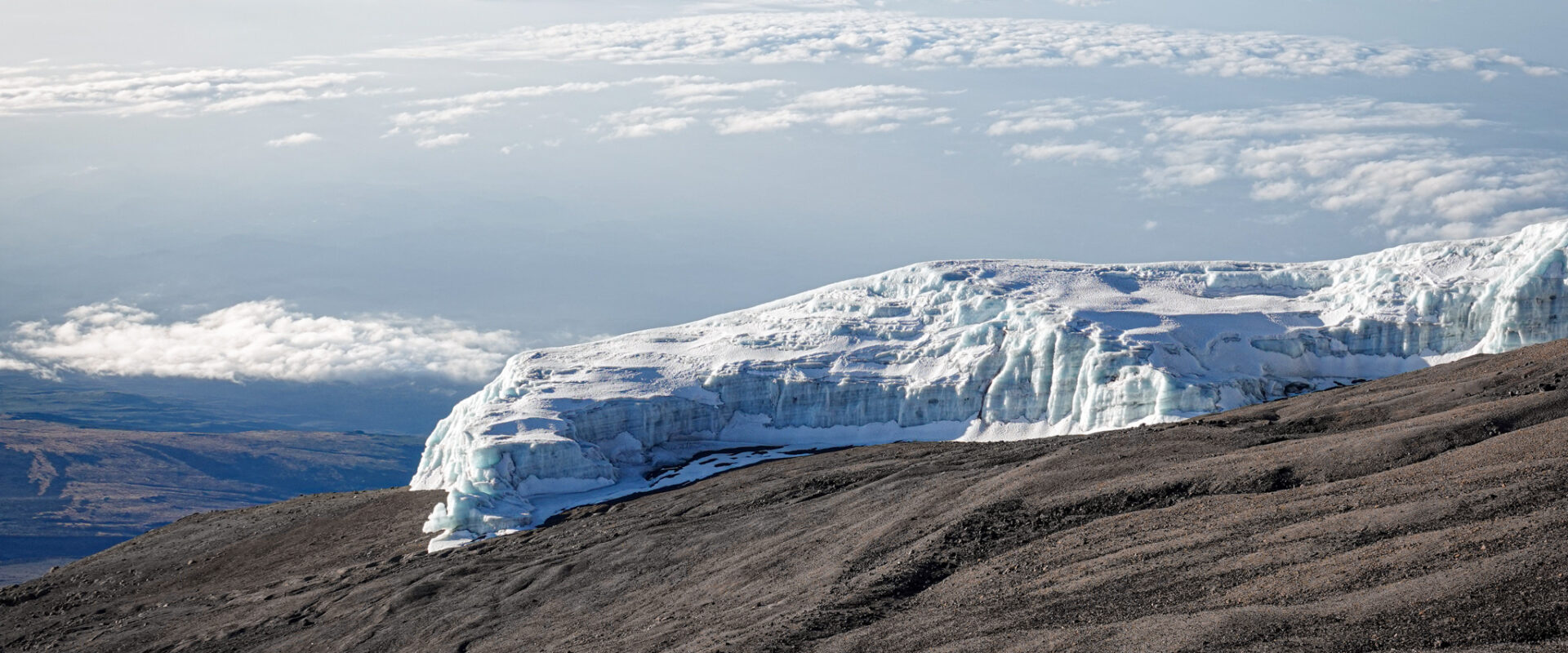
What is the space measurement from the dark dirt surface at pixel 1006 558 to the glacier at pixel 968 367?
244 inches

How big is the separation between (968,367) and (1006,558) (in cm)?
4457

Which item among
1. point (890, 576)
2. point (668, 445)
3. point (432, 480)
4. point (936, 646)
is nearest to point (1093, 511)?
point (890, 576)

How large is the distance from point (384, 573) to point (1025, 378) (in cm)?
4217

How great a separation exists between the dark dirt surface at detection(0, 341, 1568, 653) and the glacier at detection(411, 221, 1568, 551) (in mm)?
6191

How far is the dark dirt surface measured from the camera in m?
40.3

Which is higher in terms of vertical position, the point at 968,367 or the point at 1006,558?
the point at 968,367

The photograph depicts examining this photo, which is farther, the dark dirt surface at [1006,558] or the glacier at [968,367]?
the glacier at [968,367]

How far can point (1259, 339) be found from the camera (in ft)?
312

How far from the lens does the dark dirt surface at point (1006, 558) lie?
4031 cm

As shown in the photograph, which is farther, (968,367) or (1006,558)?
(968,367)

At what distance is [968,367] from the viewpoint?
3809 inches

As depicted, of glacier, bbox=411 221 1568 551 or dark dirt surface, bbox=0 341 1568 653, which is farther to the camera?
glacier, bbox=411 221 1568 551

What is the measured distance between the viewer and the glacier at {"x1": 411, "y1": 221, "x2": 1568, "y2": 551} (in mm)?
88062

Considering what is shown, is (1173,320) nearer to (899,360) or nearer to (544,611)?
(899,360)
